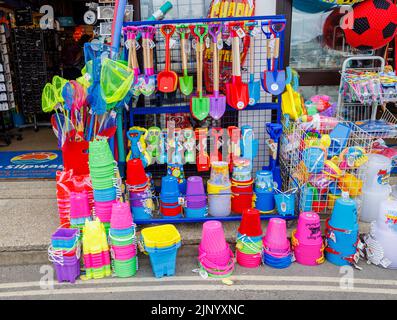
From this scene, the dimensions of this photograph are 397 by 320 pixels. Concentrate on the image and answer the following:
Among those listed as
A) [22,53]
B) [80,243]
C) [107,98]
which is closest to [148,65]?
[107,98]

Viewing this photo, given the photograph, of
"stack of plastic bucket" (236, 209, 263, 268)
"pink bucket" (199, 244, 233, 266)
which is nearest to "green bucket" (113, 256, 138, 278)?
"pink bucket" (199, 244, 233, 266)

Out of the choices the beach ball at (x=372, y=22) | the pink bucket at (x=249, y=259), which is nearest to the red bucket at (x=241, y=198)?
the pink bucket at (x=249, y=259)

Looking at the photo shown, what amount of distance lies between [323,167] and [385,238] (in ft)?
2.42

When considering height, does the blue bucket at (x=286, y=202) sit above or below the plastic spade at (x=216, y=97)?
below

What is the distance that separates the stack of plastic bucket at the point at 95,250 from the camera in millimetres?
2914

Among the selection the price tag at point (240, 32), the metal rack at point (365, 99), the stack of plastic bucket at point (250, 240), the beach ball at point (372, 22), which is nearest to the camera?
the stack of plastic bucket at point (250, 240)

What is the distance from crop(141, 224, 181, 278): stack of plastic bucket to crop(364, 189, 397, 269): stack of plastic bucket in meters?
1.59

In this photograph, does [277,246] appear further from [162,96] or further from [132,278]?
[162,96]

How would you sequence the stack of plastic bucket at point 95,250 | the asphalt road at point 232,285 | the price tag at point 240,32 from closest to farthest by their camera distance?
1. the asphalt road at point 232,285
2. the stack of plastic bucket at point 95,250
3. the price tag at point 240,32

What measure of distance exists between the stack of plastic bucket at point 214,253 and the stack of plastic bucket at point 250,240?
135 mm

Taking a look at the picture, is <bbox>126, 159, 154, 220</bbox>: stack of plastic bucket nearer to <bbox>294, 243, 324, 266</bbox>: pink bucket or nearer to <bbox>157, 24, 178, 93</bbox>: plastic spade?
<bbox>157, 24, 178, 93</bbox>: plastic spade

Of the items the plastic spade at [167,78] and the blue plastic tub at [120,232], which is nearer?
the blue plastic tub at [120,232]

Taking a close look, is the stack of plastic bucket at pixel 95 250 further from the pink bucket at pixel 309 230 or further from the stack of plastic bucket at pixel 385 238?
the stack of plastic bucket at pixel 385 238
